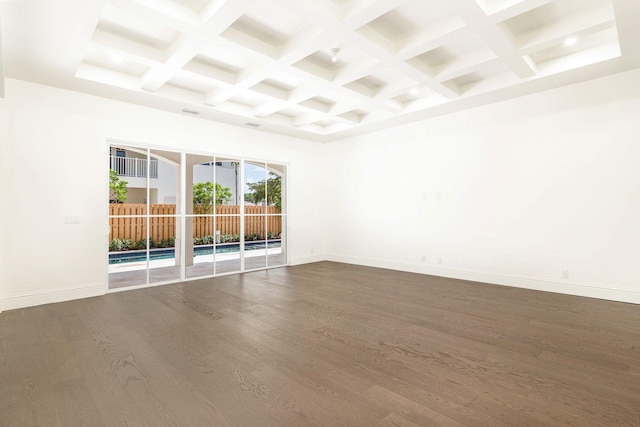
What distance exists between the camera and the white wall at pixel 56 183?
4.11 metres

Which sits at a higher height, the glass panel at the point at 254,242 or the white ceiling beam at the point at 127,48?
the white ceiling beam at the point at 127,48

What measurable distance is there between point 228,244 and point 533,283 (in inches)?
208

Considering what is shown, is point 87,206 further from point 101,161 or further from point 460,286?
point 460,286

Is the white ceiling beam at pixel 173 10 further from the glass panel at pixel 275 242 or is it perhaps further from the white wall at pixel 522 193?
the white wall at pixel 522 193

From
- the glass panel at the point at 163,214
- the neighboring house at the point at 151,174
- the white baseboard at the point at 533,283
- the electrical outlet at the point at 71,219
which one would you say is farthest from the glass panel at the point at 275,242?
the electrical outlet at the point at 71,219

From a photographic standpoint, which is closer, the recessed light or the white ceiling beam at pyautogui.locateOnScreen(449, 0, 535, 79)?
the white ceiling beam at pyautogui.locateOnScreen(449, 0, 535, 79)

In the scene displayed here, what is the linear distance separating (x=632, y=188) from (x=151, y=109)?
7.11 m

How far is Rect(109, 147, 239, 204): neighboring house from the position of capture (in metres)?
5.00

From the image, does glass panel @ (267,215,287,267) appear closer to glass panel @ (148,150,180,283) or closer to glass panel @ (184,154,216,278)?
glass panel @ (184,154,216,278)

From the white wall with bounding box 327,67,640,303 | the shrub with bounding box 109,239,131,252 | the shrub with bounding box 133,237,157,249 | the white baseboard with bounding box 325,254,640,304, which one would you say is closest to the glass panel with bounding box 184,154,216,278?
the shrub with bounding box 133,237,157,249

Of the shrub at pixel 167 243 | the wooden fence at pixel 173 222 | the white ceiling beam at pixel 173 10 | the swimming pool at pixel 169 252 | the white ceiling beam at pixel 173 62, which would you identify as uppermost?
the white ceiling beam at pixel 173 10

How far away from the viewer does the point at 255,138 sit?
6.68m

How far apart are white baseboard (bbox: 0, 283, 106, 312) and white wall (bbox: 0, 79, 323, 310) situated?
1cm

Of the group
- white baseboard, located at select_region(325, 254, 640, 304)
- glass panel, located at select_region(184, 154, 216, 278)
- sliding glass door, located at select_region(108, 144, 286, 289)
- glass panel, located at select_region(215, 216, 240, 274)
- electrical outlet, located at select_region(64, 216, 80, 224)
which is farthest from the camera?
glass panel, located at select_region(215, 216, 240, 274)
